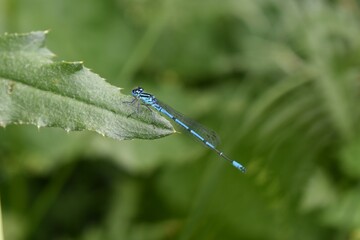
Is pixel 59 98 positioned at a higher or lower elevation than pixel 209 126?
lower

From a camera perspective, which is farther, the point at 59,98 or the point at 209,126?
the point at 209,126

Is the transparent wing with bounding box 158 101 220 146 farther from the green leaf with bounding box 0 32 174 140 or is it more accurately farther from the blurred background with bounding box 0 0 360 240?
the green leaf with bounding box 0 32 174 140

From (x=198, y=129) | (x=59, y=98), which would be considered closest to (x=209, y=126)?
(x=198, y=129)

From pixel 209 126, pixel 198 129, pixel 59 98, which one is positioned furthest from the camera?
pixel 209 126

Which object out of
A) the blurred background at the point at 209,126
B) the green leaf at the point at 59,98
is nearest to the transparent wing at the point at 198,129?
the blurred background at the point at 209,126

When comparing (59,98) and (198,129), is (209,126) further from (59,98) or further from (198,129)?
(59,98)

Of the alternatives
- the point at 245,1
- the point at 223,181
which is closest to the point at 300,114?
the point at 223,181

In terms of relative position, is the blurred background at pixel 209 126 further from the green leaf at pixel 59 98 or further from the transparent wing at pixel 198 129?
the green leaf at pixel 59 98
